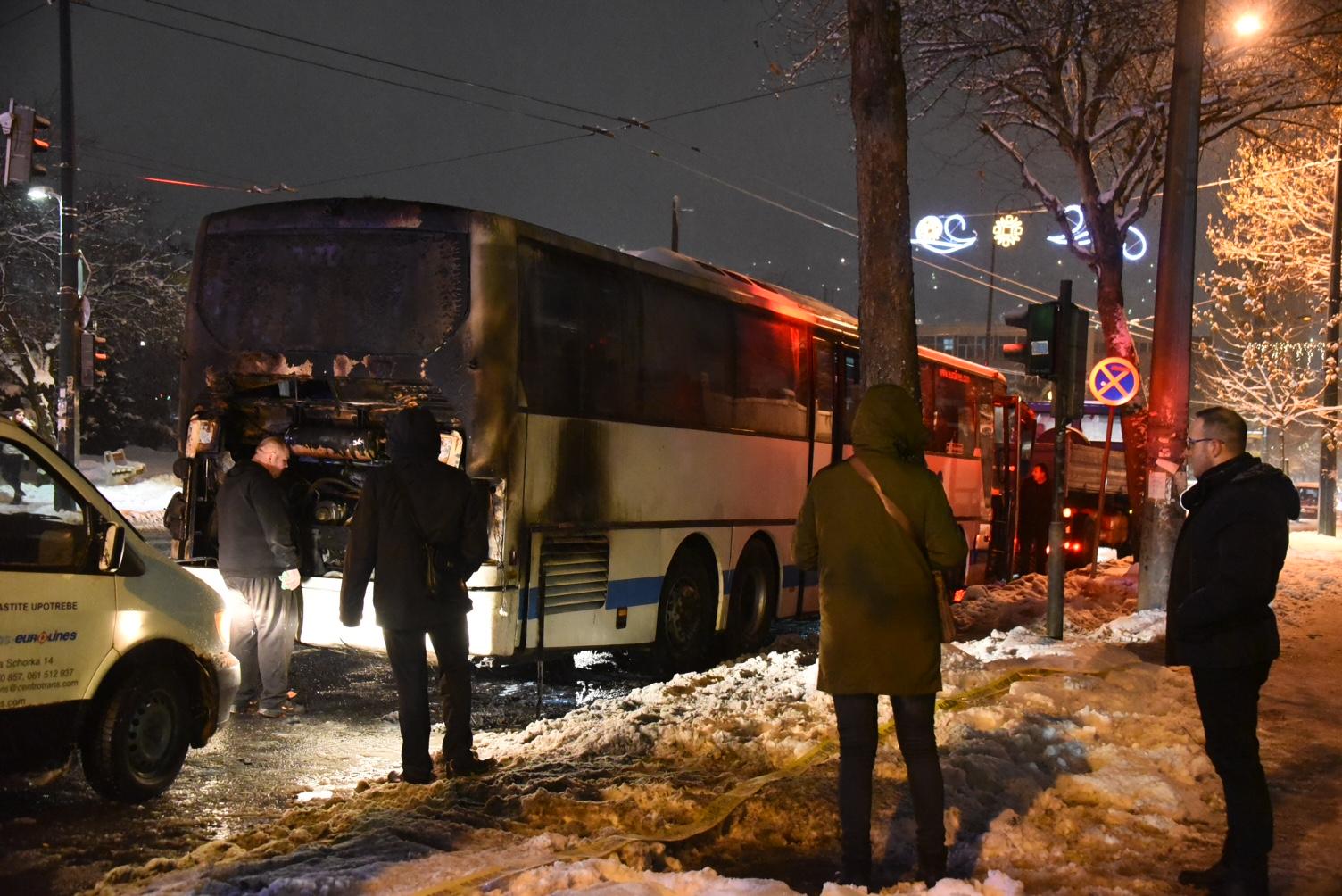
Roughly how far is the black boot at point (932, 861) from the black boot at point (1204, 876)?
3.54 ft

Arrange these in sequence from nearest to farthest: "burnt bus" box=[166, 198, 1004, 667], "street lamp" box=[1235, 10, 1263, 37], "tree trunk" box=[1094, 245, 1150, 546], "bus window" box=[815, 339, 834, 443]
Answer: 1. "burnt bus" box=[166, 198, 1004, 667]
2. "bus window" box=[815, 339, 834, 443]
3. "street lamp" box=[1235, 10, 1263, 37]
4. "tree trunk" box=[1094, 245, 1150, 546]

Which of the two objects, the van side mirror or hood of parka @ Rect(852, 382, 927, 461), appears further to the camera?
the van side mirror

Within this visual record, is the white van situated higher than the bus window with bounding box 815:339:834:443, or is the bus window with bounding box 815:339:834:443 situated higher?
the bus window with bounding box 815:339:834:443

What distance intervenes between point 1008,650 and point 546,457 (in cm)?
423

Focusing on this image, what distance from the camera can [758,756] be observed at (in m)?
6.62

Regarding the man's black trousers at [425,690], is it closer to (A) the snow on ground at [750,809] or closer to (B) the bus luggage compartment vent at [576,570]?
(A) the snow on ground at [750,809]

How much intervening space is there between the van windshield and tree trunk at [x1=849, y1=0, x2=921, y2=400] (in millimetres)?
3022

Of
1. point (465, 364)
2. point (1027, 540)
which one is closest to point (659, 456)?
point (465, 364)

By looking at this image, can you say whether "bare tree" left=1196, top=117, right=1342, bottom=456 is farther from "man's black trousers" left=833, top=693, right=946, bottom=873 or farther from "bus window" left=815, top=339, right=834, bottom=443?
"man's black trousers" left=833, top=693, right=946, bottom=873

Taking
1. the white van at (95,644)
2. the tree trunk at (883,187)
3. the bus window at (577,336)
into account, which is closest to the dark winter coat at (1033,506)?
the tree trunk at (883,187)

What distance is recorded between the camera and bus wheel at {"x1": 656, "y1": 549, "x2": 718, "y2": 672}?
10.2m

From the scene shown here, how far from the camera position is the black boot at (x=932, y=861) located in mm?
4516

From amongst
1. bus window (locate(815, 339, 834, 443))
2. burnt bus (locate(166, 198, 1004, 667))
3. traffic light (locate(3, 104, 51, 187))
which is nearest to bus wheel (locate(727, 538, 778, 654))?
burnt bus (locate(166, 198, 1004, 667))

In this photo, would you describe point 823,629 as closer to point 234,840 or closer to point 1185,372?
point 234,840
